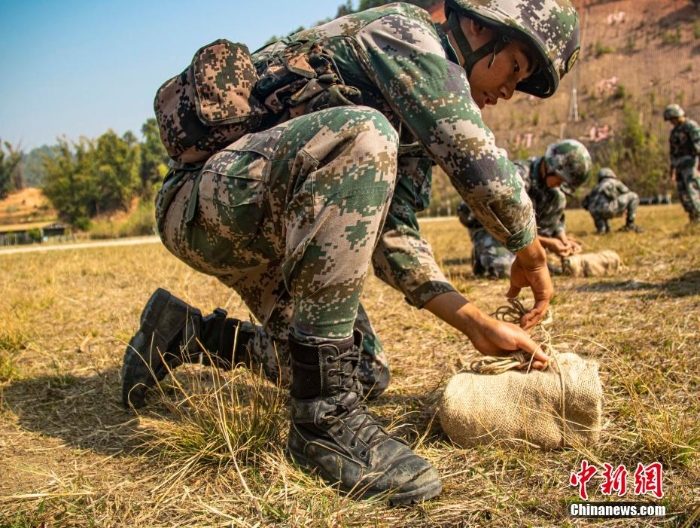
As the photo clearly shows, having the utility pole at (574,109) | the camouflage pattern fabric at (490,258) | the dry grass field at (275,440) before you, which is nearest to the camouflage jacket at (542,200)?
the camouflage pattern fabric at (490,258)

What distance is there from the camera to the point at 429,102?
173 cm

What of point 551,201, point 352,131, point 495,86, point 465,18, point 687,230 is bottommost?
point 687,230

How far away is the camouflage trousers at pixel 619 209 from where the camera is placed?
31.7ft

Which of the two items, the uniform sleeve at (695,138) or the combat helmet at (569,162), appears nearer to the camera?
the combat helmet at (569,162)

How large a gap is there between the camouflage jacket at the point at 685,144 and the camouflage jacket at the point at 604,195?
0.88m

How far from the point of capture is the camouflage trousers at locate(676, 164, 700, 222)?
9023 millimetres

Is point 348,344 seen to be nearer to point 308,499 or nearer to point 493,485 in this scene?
point 308,499

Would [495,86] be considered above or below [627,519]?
above

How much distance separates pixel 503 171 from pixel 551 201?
4720mm

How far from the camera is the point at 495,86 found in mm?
2031

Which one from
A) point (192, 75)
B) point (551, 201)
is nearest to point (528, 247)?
point (192, 75)

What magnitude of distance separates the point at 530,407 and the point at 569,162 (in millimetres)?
4746

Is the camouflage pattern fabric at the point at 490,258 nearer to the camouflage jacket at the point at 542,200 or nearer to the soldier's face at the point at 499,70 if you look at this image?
the camouflage jacket at the point at 542,200

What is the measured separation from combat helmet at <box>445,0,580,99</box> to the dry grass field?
3.59ft
